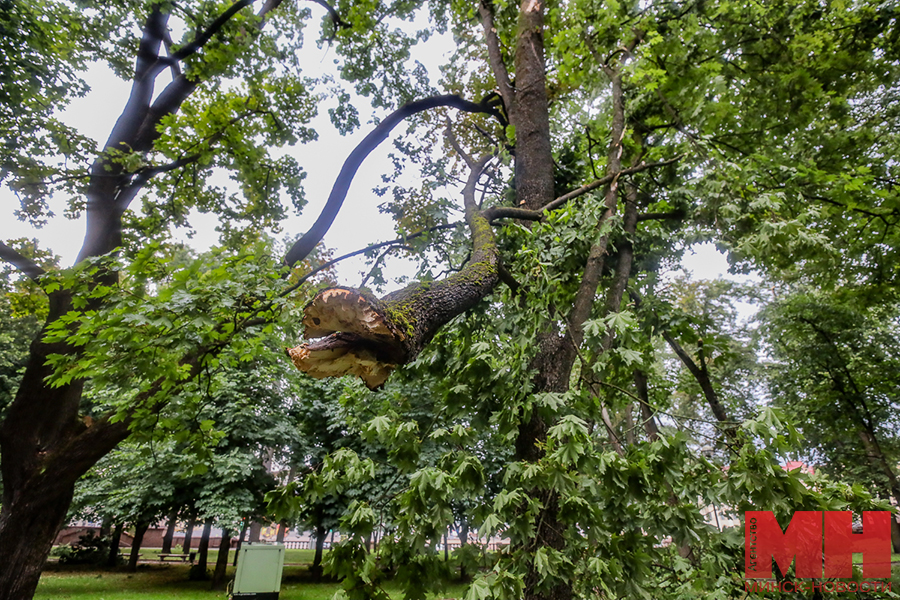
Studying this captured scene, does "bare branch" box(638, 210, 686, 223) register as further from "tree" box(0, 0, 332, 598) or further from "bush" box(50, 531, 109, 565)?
"bush" box(50, 531, 109, 565)

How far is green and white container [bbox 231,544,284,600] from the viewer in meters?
9.24

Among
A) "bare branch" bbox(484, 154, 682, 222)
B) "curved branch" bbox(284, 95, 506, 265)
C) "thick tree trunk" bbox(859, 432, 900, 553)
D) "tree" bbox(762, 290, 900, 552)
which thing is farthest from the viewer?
Answer: "tree" bbox(762, 290, 900, 552)

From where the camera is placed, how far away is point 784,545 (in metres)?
2.73

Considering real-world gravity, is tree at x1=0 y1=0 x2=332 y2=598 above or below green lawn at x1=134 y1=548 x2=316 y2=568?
above

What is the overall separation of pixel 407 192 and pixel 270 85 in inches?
101

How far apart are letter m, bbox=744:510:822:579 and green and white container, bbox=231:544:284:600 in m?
9.81

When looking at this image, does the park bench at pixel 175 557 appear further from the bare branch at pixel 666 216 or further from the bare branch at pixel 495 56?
the bare branch at pixel 666 216

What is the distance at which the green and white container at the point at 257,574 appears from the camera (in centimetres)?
924

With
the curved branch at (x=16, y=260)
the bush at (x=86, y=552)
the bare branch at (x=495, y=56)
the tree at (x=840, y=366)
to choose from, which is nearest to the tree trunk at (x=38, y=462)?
the curved branch at (x=16, y=260)

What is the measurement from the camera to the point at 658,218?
464 cm

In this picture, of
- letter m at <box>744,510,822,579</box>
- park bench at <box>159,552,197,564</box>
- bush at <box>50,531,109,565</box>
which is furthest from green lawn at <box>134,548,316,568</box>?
letter m at <box>744,510,822,579</box>

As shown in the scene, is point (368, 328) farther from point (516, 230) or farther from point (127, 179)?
point (127, 179)

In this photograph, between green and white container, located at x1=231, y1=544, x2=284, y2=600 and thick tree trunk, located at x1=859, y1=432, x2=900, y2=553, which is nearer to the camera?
thick tree trunk, located at x1=859, y1=432, x2=900, y2=553

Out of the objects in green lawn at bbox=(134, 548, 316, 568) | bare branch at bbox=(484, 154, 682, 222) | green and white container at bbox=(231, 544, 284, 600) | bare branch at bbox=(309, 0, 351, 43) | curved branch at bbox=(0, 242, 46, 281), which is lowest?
green lawn at bbox=(134, 548, 316, 568)
